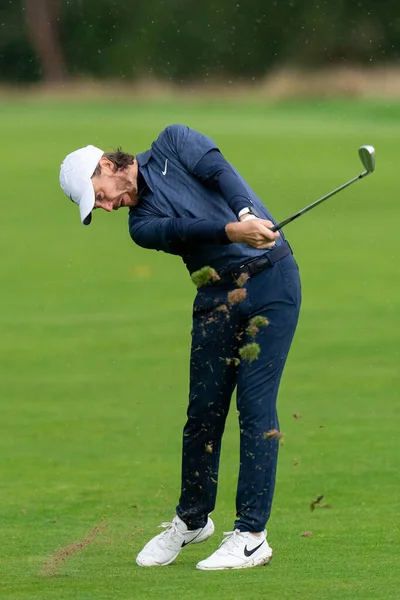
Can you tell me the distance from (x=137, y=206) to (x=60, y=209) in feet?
75.9

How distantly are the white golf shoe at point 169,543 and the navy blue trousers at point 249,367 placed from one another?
361 millimetres

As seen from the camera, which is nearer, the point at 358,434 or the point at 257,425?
the point at 257,425

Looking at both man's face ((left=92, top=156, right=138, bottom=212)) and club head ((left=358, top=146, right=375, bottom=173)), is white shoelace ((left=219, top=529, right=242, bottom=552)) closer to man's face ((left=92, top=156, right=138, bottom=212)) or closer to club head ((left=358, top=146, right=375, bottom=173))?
man's face ((left=92, top=156, right=138, bottom=212))

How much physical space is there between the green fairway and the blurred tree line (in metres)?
38.9

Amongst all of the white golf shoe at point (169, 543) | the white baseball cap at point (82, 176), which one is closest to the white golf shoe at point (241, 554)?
the white golf shoe at point (169, 543)

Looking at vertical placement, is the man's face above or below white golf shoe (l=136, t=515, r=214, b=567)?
above

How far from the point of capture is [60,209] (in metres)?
29.4

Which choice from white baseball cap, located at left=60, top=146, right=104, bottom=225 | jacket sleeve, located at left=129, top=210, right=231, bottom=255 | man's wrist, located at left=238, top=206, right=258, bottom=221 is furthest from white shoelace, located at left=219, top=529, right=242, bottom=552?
white baseball cap, located at left=60, top=146, right=104, bottom=225

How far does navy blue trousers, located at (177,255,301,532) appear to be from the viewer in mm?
6387

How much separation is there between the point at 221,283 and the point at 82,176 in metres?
0.73

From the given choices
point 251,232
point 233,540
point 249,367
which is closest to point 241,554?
point 233,540

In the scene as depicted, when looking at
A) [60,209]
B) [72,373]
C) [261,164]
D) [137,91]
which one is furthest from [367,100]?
[72,373]

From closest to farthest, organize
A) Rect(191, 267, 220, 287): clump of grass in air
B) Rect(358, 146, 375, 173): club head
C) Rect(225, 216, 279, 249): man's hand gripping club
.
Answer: Rect(225, 216, 279, 249): man's hand gripping club < Rect(191, 267, 220, 287): clump of grass in air < Rect(358, 146, 375, 173): club head

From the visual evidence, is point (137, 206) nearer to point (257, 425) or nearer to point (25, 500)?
point (257, 425)
